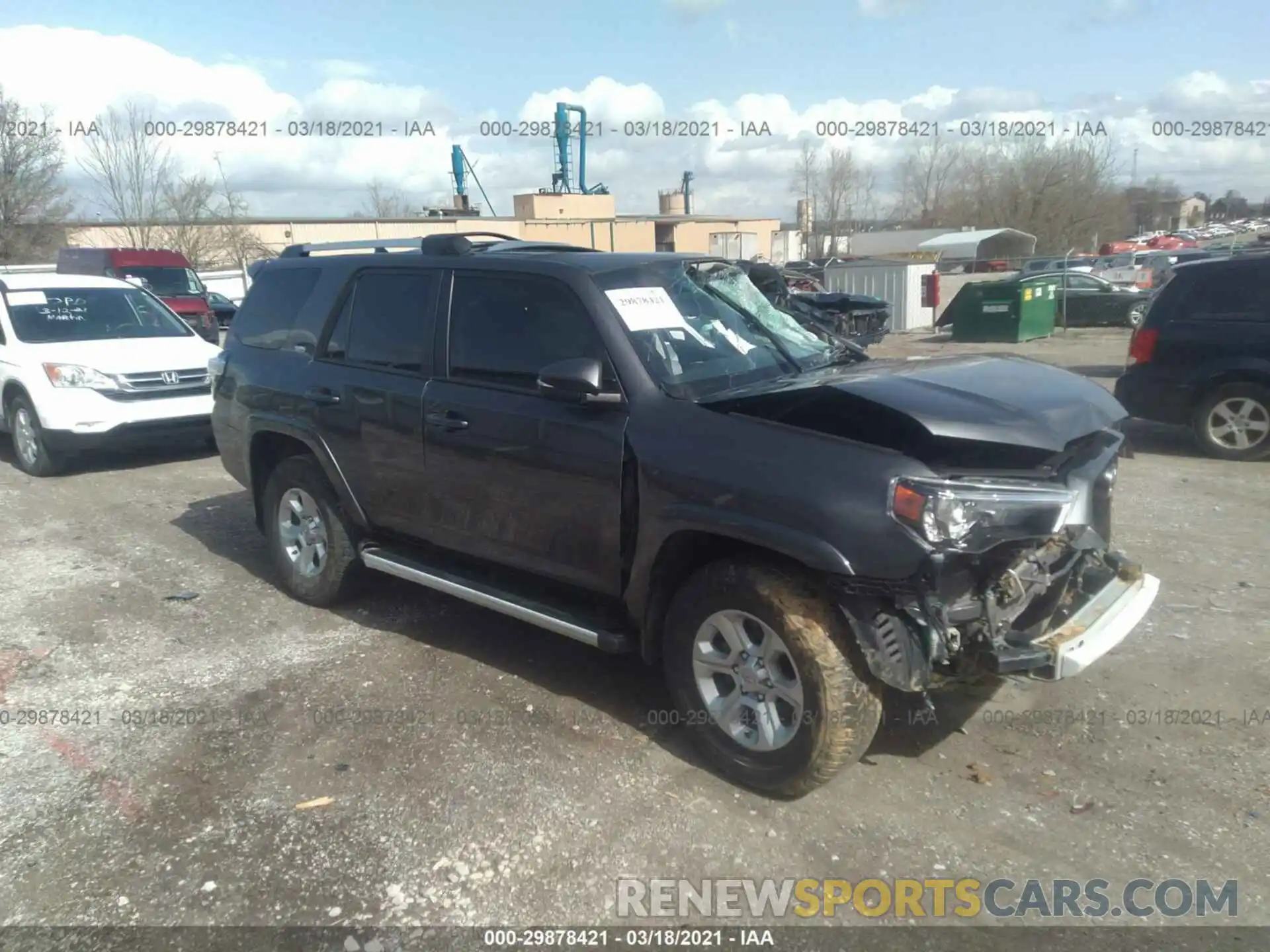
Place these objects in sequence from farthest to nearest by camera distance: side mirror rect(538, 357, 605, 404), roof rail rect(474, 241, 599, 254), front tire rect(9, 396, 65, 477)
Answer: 1. front tire rect(9, 396, 65, 477)
2. roof rail rect(474, 241, 599, 254)
3. side mirror rect(538, 357, 605, 404)

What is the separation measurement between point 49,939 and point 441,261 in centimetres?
320

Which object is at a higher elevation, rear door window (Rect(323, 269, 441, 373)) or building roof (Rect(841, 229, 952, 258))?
building roof (Rect(841, 229, 952, 258))

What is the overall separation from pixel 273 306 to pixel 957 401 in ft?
13.4

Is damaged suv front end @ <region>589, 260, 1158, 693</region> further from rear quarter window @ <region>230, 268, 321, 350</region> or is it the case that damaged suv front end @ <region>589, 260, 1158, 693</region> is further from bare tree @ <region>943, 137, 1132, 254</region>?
bare tree @ <region>943, 137, 1132, 254</region>

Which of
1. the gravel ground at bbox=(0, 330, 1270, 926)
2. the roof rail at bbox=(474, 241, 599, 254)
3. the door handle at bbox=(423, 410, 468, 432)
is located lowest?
the gravel ground at bbox=(0, 330, 1270, 926)

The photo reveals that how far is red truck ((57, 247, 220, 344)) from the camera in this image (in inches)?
764

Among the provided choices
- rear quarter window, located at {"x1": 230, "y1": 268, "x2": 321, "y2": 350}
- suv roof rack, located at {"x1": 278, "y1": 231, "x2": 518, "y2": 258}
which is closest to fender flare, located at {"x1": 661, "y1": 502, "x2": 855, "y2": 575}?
suv roof rack, located at {"x1": 278, "y1": 231, "x2": 518, "y2": 258}

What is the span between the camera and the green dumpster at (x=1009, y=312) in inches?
802

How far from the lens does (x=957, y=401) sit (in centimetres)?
346

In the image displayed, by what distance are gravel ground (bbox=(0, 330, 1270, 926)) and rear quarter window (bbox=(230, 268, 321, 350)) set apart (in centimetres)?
160

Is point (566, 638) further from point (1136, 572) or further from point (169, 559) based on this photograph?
point (169, 559)

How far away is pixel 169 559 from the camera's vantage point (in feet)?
21.7

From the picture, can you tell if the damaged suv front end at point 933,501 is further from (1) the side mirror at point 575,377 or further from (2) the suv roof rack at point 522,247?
(2) the suv roof rack at point 522,247

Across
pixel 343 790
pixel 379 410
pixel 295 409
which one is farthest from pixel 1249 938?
pixel 295 409
